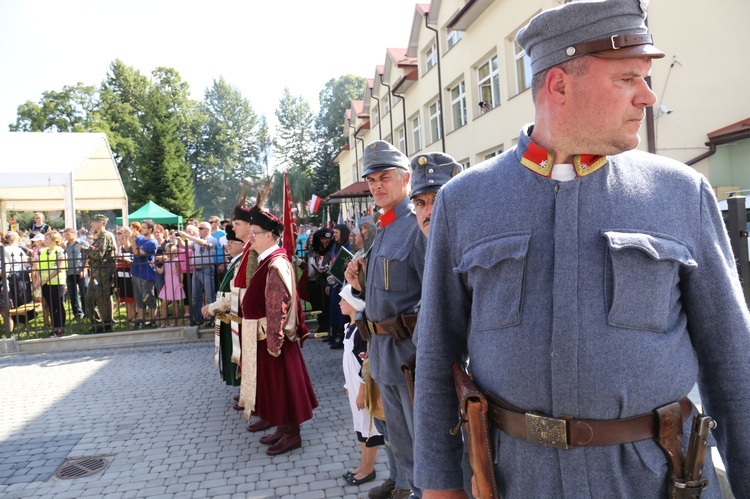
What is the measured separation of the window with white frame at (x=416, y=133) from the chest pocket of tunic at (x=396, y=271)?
23.3 m

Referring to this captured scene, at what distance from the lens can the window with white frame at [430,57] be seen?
22594 millimetres

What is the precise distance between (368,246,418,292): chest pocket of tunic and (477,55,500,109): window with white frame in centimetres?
1469

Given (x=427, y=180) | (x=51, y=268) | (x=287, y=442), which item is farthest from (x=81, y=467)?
(x=51, y=268)

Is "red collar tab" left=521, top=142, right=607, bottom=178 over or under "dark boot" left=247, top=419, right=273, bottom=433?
over

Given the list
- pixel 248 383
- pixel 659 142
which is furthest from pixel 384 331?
pixel 659 142

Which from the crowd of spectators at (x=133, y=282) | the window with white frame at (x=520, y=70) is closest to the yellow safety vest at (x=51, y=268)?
the crowd of spectators at (x=133, y=282)

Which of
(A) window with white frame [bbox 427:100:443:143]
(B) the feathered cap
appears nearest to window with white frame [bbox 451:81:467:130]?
(A) window with white frame [bbox 427:100:443:143]

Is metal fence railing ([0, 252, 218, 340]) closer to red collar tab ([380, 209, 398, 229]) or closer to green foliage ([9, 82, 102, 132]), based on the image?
red collar tab ([380, 209, 398, 229])

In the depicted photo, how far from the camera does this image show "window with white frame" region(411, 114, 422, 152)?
26281mm

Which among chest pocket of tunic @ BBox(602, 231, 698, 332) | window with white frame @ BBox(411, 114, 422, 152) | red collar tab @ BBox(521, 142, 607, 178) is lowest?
chest pocket of tunic @ BBox(602, 231, 698, 332)

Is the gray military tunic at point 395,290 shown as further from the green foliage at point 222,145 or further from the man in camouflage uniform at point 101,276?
the green foliage at point 222,145

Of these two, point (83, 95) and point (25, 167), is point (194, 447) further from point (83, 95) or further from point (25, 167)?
point (83, 95)

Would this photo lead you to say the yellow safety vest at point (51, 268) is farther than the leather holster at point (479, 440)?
Yes

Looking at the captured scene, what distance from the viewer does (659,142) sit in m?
12.0
